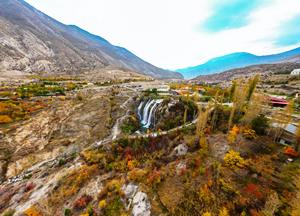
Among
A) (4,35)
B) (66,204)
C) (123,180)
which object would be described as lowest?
(66,204)

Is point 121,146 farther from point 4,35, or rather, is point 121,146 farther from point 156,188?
point 4,35

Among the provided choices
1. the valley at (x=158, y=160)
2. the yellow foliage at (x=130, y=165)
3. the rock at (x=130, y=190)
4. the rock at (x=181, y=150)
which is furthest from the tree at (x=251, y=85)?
the rock at (x=130, y=190)

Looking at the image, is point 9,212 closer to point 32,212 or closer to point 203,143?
point 32,212

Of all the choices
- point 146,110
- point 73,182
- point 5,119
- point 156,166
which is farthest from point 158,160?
point 5,119

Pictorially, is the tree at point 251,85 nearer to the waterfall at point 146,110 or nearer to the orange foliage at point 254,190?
the orange foliage at point 254,190

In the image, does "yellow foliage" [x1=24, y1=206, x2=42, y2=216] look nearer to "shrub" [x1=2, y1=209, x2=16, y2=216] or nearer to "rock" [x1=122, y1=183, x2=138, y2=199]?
"shrub" [x1=2, y1=209, x2=16, y2=216]

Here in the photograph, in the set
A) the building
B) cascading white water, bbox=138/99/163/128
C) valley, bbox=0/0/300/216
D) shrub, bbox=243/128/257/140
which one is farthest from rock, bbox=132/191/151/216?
cascading white water, bbox=138/99/163/128

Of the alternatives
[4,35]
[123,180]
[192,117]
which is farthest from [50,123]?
[4,35]
